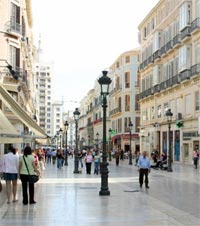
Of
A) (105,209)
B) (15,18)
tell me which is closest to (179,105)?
(15,18)

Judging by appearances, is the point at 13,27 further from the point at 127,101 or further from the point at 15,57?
the point at 127,101

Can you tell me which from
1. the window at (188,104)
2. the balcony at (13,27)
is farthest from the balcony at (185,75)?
the balcony at (13,27)

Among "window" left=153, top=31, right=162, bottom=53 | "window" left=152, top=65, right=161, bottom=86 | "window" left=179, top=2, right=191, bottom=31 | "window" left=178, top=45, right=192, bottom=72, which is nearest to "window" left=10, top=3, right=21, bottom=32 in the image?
"window" left=179, top=2, right=191, bottom=31

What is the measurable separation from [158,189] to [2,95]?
7.75m

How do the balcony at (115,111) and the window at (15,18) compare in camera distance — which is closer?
the window at (15,18)

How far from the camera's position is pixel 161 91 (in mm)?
57281

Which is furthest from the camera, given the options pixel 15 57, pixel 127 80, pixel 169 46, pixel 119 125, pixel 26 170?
pixel 119 125

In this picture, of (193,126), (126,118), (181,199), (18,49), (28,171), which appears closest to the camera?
(28,171)

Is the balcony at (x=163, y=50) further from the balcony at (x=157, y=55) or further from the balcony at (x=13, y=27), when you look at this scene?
the balcony at (x=13, y=27)

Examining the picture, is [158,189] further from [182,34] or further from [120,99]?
[120,99]

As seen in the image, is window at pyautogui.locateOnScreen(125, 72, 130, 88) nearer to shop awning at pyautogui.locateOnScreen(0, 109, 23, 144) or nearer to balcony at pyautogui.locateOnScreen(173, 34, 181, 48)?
balcony at pyautogui.locateOnScreen(173, 34, 181, 48)

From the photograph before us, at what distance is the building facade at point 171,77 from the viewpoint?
153 ft

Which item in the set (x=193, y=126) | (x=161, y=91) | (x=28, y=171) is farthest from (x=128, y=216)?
(x=161, y=91)

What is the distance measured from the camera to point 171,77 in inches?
2119
